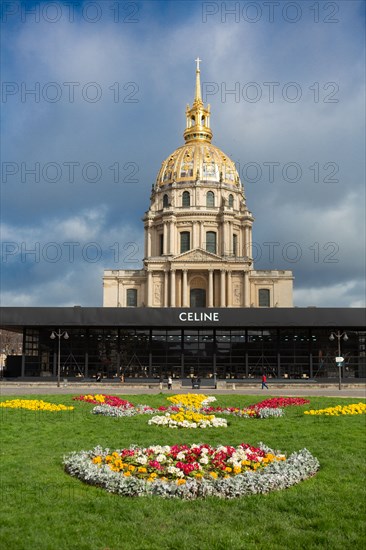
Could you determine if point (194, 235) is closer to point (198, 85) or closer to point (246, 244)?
point (246, 244)

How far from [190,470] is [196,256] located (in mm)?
80421

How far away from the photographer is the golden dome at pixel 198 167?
103438 millimetres

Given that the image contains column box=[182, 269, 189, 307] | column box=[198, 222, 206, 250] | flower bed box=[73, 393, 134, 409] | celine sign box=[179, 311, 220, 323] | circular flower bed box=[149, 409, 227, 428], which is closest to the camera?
circular flower bed box=[149, 409, 227, 428]

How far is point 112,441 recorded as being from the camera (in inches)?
647

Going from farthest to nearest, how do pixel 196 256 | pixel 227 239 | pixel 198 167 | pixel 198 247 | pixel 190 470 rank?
pixel 198 167 → pixel 227 239 → pixel 198 247 → pixel 196 256 → pixel 190 470

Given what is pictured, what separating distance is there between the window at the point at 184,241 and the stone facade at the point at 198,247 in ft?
0.56

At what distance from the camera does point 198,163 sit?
104m

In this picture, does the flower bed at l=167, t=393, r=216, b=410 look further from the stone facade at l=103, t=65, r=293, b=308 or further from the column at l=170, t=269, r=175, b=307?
the column at l=170, t=269, r=175, b=307

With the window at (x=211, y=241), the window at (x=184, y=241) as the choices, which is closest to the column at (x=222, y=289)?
the window at (x=211, y=241)

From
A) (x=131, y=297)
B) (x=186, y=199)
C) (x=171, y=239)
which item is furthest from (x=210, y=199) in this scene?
(x=131, y=297)

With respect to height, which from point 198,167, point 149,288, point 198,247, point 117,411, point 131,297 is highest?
point 198,167

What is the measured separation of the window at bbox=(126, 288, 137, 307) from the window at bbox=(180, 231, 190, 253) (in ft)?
35.2

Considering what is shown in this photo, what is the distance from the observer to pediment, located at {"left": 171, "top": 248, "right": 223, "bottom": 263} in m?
91.8

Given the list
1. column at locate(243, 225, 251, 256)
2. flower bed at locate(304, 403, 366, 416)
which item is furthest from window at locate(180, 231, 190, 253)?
flower bed at locate(304, 403, 366, 416)
